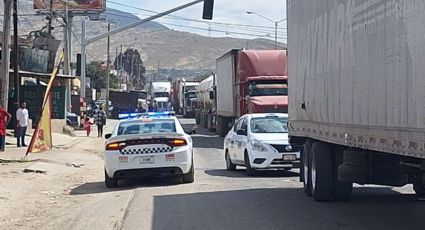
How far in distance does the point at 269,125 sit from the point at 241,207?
7472 mm

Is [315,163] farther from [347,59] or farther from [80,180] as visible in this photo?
[80,180]

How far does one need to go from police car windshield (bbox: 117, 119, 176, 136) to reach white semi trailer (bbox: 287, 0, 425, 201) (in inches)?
119

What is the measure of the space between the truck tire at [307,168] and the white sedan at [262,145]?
138 inches

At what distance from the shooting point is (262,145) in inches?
779

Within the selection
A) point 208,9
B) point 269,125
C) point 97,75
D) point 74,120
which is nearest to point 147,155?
point 269,125

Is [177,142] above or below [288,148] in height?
above

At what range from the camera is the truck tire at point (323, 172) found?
47.0ft

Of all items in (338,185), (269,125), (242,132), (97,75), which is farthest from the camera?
(97,75)

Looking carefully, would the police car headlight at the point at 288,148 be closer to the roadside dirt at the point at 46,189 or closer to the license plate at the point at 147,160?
the license plate at the point at 147,160

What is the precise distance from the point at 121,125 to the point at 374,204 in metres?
6.83

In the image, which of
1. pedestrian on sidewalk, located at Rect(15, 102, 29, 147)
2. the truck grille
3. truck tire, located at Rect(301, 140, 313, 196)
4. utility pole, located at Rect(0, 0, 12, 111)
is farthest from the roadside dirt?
the truck grille

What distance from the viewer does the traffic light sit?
27.9 m

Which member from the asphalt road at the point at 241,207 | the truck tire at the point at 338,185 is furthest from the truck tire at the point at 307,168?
the truck tire at the point at 338,185

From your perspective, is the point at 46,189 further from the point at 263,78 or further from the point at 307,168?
the point at 263,78
